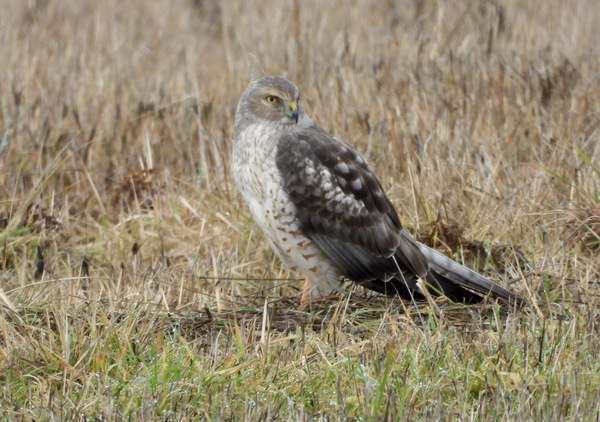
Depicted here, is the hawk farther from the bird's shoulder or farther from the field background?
the field background

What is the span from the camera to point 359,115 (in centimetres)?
663

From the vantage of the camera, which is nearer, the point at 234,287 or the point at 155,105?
the point at 234,287

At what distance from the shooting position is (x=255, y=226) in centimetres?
558

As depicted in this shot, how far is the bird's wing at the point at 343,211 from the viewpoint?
4.79m

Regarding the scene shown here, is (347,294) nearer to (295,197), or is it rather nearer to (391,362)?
(295,197)

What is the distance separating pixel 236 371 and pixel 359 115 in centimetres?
321

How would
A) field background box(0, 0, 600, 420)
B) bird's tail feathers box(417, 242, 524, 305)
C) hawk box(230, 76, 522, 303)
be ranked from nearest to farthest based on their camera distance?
field background box(0, 0, 600, 420) < bird's tail feathers box(417, 242, 524, 305) < hawk box(230, 76, 522, 303)

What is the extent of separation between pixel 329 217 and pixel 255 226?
0.81 metres

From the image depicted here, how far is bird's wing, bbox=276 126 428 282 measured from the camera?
4789mm

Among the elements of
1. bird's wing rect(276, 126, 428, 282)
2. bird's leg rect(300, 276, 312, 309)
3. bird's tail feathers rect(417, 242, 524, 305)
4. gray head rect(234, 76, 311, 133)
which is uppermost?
gray head rect(234, 76, 311, 133)

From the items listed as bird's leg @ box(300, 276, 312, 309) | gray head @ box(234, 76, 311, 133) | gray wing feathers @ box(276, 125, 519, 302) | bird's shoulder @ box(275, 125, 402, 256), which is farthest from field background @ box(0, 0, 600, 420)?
gray head @ box(234, 76, 311, 133)

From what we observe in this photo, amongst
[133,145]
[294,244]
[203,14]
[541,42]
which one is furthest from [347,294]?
[203,14]

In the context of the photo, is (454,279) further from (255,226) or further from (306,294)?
(255,226)

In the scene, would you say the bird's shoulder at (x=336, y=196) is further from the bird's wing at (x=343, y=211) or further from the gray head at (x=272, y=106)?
the gray head at (x=272, y=106)
